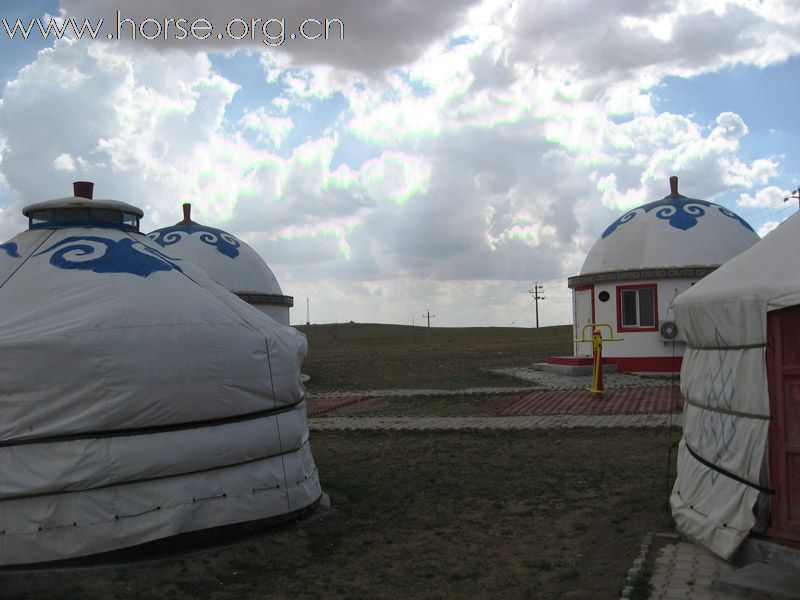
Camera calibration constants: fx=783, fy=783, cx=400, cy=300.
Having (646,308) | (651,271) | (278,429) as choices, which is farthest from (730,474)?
(646,308)

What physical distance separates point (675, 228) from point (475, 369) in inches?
279

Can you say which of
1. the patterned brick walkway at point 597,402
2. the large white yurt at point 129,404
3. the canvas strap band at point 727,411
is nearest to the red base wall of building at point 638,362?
the patterned brick walkway at point 597,402

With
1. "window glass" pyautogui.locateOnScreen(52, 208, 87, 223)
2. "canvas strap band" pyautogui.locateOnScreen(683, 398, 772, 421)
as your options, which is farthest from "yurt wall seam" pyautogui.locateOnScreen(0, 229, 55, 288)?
"canvas strap band" pyautogui.locateOnScreen(683, 398, 772, 421)

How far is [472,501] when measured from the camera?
6934 mm

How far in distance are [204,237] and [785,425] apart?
629 inches

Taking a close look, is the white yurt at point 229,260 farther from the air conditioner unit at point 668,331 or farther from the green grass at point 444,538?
the green grass at point 444,538

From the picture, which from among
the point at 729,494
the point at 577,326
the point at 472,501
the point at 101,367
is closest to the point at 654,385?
the point at 577,326

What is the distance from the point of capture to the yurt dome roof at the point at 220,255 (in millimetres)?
18094

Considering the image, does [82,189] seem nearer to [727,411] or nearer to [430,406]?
[727,411]

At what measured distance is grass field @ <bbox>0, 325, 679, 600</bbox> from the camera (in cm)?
470

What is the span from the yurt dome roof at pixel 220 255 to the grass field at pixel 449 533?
29.3ft

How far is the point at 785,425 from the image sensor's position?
4574 mm

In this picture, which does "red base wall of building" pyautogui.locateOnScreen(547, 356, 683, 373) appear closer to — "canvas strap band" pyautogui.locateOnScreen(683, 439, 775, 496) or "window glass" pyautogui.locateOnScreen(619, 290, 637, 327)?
"window glass" pyautogui.locateOnScreen(619, 290, 637, 327)

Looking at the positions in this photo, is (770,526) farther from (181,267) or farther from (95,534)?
(181,267)
